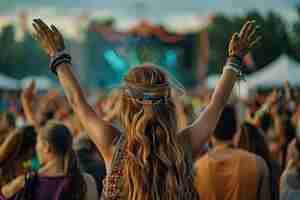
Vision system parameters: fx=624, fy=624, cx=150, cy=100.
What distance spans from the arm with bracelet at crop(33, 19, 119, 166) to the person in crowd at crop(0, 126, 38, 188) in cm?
168

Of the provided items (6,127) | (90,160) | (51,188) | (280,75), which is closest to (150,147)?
(51,188)

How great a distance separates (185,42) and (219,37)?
1885 cm

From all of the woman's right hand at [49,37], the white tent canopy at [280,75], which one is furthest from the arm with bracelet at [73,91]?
the white tent canopy at [280,75]

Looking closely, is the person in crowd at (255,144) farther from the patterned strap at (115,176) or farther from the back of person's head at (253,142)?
the patterned strap at (115,176)

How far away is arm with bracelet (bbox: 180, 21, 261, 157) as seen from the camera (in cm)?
282

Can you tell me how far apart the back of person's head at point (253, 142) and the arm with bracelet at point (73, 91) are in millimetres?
2151

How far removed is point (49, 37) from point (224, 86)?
86 centimetres

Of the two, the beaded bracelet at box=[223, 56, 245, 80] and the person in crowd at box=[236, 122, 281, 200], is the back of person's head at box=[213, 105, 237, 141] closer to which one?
the person in crowd at box=[236, 122, 281, 200]

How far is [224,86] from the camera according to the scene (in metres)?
2.97

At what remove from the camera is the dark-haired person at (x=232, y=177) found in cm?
380

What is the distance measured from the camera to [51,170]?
11.9 feet

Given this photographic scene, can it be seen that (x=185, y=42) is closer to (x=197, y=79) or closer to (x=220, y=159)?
(x=197, y=79)

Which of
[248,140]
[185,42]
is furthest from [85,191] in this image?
[185,42]

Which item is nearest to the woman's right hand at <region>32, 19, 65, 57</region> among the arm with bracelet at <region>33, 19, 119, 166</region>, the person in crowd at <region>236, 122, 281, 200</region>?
the arm with bracelet at <region>33, 19, 119, 166</region>
